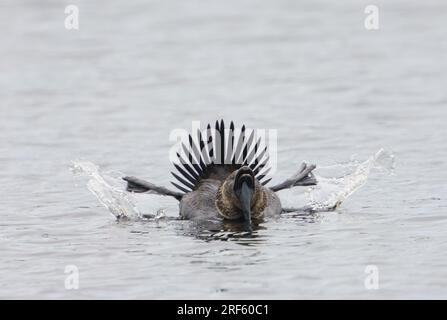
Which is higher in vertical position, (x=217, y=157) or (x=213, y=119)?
(x=213, y=119)

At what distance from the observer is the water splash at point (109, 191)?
512 inches

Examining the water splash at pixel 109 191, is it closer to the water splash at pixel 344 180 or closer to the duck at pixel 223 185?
the duck at pixel 223 185

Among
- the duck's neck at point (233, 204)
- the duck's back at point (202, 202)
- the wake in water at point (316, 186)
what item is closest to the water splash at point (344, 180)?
the wake in water at point (316, 186)

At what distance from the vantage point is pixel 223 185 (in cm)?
1257

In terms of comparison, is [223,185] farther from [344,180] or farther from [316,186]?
[344,180]

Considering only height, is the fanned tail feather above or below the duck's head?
above

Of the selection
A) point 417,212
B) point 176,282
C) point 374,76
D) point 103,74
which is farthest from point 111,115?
point 176,282

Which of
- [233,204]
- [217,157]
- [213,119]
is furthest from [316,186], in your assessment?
[213,119]

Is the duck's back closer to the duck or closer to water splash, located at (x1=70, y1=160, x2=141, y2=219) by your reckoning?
the duck

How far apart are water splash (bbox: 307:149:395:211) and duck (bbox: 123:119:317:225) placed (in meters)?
0.38

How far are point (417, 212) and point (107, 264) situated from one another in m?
3.36

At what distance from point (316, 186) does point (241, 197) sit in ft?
6.26

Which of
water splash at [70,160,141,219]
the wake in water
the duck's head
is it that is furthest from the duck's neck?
water splash at [70,160,141,219]

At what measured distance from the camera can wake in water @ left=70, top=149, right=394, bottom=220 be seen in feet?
42.9
